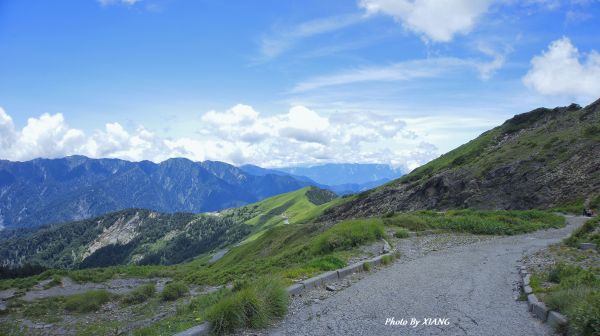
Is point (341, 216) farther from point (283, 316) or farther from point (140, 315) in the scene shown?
point (283, 316)

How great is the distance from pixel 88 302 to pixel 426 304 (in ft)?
82.8

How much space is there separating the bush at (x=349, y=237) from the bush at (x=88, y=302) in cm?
1650

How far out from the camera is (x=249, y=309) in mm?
10539

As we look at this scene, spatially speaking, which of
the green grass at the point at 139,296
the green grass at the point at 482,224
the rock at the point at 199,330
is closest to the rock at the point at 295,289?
the rock at the point at 199,330

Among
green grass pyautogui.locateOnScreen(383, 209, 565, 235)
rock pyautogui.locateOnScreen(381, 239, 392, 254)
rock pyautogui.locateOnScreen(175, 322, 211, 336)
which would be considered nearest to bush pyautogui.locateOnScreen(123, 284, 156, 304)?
rock pyautogui.locateOnScreen(381, 239, 392, 254)

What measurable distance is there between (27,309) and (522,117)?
135863 millimetres

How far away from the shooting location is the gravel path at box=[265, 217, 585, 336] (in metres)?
9.84

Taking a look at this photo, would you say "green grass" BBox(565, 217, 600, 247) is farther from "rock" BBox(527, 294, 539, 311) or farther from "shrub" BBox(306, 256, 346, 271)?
"shrub" BBox(306, 256, 346, 271)

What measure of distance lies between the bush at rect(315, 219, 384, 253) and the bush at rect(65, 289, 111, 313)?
16503mm

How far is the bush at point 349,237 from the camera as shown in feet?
74.5

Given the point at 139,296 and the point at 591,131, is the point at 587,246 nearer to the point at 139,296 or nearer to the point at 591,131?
the point at 139,296

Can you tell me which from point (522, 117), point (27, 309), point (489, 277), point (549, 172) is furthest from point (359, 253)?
point (522, 117)

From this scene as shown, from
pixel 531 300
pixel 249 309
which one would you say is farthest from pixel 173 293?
pixel 531 300

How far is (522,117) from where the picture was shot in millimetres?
125188
